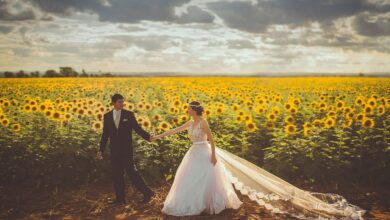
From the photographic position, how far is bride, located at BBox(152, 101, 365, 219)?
18.3ft

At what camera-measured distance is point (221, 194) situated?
18.6ft

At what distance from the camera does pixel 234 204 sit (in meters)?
5.84

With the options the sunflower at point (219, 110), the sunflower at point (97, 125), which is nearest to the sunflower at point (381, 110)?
the sunflower at point (219, 110)

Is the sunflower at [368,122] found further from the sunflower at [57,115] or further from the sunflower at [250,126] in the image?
the sunflower at [57,115]

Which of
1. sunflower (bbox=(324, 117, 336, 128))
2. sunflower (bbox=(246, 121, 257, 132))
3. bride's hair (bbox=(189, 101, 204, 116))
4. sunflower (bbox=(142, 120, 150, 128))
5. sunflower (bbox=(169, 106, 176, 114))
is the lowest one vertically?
sunflower (bbox=(246, 121, 257, 132))

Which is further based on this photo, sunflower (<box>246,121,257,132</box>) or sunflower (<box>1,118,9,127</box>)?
sunflower (<box>246,121,257,132</box>)

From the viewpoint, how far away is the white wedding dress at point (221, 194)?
5578mm

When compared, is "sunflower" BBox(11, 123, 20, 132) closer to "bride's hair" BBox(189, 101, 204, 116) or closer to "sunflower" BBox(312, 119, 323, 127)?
"bride's hair" BBox(189, 101, 204, 116)

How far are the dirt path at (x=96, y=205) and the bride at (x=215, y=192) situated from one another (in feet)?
0.48

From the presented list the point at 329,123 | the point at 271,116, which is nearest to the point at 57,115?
the point at 271,116

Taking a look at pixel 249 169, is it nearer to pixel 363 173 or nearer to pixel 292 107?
pixel 363 173

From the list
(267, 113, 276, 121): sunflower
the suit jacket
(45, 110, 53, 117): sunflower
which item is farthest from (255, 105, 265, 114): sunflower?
(45, 110, 53, 117): sunflower

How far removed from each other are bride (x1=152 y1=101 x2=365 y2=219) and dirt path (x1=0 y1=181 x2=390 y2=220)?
0.48 feet

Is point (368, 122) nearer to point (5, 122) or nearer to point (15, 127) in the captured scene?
point (15, 127)
